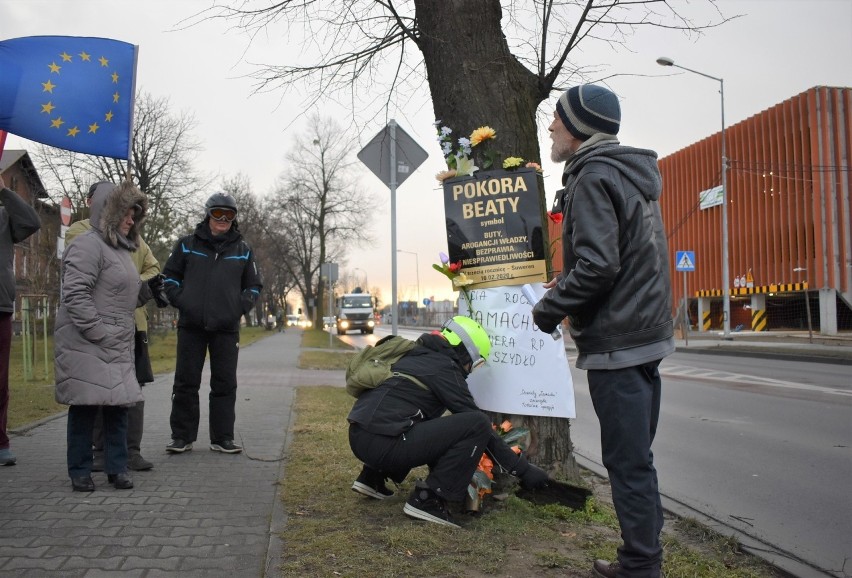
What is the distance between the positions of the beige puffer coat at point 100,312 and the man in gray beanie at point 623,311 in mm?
3025

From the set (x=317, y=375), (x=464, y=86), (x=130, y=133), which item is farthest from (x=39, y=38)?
(x=317, y=375)

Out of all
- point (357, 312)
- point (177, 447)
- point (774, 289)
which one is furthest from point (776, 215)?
point (177, 447)

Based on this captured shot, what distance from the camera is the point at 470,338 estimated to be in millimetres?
4176

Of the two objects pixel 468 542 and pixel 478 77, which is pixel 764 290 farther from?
pixel 468 542

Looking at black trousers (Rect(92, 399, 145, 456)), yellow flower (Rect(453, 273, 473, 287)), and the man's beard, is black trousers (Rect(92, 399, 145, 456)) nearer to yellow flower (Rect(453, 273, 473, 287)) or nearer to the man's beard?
yellow flower (Rect(453, 273, 473, 287))

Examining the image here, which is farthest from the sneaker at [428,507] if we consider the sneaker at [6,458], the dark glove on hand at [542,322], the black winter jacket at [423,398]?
the sneaker at [6,458]

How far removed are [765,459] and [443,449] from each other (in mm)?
4261

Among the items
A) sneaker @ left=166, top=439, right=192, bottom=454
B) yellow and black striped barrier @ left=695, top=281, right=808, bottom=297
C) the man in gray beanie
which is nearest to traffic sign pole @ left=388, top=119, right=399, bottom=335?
sneaker @ left=166, top=439, right=192, bottom=454

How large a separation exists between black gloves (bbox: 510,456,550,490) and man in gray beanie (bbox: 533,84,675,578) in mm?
1069

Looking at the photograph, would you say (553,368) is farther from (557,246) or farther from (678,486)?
(678,486)

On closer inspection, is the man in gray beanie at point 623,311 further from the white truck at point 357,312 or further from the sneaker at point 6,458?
the white truck at point 357,312

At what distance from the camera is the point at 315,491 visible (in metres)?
4.85

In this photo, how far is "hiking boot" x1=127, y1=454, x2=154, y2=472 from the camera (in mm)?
5465

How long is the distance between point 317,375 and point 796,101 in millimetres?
29681
